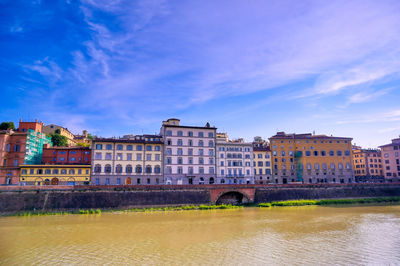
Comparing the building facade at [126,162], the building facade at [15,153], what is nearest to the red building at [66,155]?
the building facade at [15,153]

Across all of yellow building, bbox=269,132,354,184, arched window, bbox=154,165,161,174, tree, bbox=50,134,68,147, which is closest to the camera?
arched window, bbox=154,165,161,174

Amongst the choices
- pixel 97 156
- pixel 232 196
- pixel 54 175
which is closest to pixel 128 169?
pixel 97 156

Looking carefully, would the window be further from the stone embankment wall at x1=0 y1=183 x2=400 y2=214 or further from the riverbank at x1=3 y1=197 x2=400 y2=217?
the riverbank at x1=3 y1=197 x2=400 y2=217

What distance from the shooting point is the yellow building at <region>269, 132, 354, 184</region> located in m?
69.4

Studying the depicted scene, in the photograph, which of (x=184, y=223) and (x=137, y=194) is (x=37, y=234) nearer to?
(x=184, y=223)

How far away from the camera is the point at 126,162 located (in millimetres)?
54094

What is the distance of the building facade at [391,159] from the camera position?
257ft

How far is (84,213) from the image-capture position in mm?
39781

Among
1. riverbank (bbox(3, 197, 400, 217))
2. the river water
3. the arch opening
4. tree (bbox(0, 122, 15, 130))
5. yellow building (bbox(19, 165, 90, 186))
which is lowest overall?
the river water

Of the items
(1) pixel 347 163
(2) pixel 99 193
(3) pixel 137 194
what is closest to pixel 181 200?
(3) pixel 137 194

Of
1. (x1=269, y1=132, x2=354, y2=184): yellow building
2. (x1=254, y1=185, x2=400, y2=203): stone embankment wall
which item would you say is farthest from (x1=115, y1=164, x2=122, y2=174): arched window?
(x1=269, y1=132, x2=354, y2=184): yellow building

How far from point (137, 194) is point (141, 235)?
771 inches

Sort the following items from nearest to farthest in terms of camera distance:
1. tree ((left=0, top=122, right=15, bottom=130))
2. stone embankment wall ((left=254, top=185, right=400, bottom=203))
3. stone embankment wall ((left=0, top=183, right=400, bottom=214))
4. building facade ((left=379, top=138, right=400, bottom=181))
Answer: stone embankment wall ((left=0, top=183, right=400, bottom=214)), stone embankment wall ((left=254, top=185, right=400, bottom=203)), tree ((left=0, top=122, right=15, bottom=130)), building facade ((left=379, top=138, right=400, bottom=181))

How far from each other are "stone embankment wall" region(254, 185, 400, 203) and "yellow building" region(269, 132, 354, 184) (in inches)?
407
